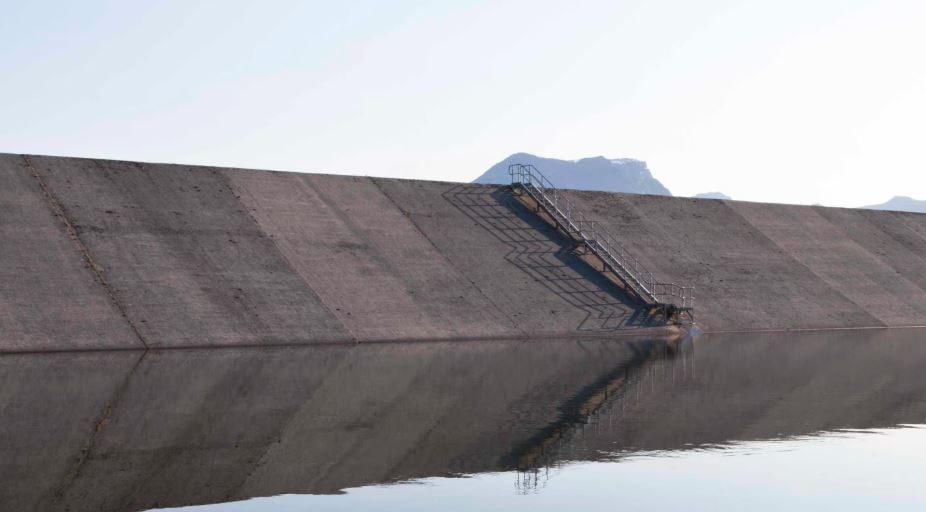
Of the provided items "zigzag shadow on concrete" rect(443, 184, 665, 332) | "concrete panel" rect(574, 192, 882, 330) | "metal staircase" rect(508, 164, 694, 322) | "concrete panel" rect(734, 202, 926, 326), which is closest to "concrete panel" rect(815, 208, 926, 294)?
"concrete panel" rect(734, 202, 926, 326)

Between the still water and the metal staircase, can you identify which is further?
the metal staircase

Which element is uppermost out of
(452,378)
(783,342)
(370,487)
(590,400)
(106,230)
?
(106,230)

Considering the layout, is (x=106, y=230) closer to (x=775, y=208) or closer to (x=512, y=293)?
(x=512, y=293)

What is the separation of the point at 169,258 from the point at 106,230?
2.68 meters

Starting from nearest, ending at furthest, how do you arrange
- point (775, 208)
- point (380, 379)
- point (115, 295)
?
point (380, 379) < point (115, 295) < point (775, 208)

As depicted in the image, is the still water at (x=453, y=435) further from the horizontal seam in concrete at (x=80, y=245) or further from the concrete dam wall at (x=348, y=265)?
the concrete dam wall at (x=348, y=265)

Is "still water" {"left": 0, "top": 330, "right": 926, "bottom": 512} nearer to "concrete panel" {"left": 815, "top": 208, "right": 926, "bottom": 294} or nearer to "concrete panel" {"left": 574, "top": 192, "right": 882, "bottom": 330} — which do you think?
"concrete panel" {"left": 574, "top": 192, "right": 882, "bottom": 330}

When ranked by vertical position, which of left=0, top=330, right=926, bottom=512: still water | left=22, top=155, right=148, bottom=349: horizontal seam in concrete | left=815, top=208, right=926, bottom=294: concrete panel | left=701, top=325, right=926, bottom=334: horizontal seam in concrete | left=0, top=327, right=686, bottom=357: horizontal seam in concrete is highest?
left=815, top=208, right=926, bottom=294: concrete panel

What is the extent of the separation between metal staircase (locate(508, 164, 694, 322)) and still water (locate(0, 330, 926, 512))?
16.6m

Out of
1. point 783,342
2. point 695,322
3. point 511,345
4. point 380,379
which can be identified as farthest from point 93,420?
point 695,322

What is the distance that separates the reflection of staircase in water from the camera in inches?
603

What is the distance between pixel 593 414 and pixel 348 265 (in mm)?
24551

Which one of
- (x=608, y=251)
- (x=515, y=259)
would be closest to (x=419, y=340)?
→ (x=515, y=259)

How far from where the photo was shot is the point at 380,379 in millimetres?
26188
